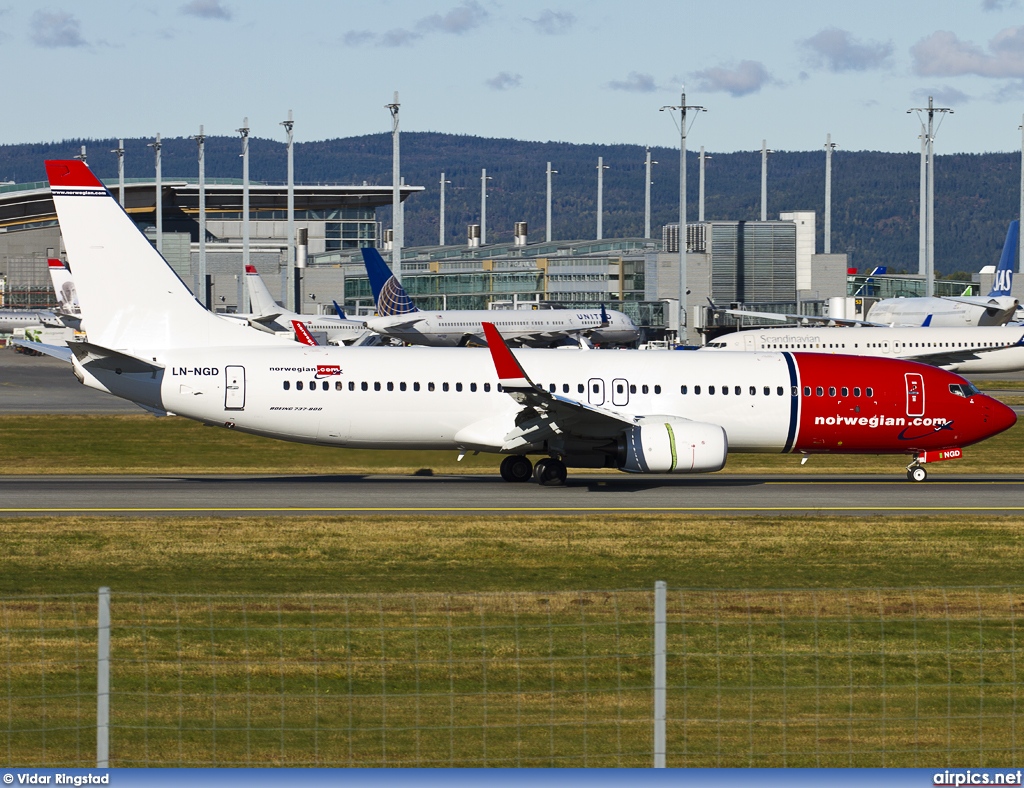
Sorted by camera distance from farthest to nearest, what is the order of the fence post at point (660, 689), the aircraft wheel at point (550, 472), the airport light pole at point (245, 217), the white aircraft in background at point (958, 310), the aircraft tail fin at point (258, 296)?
the airport light pole at point (245, 217) → the aircraft tail fin at point (258, 296) → the white aircraft in background at point (958, 310) → the aircraft wheel at point (550, 472) → the fence post at point (660, 689)

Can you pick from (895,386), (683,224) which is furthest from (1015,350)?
(895,386)

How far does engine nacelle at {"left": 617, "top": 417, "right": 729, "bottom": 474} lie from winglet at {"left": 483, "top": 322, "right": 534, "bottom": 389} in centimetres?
290

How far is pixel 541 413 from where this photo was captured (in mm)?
32000

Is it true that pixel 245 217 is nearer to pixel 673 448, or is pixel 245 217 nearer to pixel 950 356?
pixel 950 356

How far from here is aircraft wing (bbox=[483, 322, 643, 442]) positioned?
30.5m

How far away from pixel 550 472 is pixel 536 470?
0.43m

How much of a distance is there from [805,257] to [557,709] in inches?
4534

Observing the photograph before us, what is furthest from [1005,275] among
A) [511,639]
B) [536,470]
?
[511,639]

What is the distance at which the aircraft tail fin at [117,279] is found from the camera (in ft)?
102

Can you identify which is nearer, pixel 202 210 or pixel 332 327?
pixel 332 327

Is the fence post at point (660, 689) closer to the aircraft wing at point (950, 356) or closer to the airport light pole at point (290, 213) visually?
the aircraft wing at point (950, 356)

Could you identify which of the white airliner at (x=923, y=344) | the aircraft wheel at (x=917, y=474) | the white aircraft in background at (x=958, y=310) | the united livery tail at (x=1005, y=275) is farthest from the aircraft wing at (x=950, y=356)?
the aircraft wheel at (x=917, y=474)

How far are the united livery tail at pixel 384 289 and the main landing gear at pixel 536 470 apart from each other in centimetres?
5587

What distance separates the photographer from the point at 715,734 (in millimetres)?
12641
